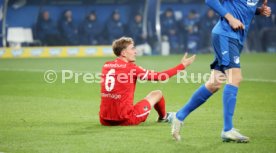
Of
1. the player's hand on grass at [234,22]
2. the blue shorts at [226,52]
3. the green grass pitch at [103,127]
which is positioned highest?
the player's hand on grass at [234,22]

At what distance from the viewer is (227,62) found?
8031 millimetres

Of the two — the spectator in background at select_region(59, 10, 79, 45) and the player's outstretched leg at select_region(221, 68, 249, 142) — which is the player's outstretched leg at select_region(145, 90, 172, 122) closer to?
the player's outstretched leg at select_region(221, 68, 249, 142)

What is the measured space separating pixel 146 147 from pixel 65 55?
22.5m

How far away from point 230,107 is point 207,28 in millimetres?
23314

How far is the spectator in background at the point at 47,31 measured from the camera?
2942cm

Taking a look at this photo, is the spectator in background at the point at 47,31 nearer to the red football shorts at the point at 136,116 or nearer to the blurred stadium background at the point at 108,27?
the blurred stadium background at the point at 108,27

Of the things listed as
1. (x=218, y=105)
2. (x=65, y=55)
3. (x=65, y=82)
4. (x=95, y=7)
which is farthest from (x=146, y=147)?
(x=95, y=7)

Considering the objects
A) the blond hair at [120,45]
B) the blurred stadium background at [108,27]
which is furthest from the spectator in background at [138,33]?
the blond hair at [120,45]

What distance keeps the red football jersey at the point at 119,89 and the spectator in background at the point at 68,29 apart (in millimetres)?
20658

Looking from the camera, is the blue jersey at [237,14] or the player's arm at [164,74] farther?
the player's arm at [164,74]

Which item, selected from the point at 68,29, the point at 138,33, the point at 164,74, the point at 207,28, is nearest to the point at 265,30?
the point at 207,28

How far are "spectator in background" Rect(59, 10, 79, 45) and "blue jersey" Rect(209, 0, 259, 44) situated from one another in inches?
859

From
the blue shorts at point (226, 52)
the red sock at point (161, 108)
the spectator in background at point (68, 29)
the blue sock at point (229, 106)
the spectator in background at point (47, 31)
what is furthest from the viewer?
the spectator in background at point (68, 29)

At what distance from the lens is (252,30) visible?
31.0 meters
